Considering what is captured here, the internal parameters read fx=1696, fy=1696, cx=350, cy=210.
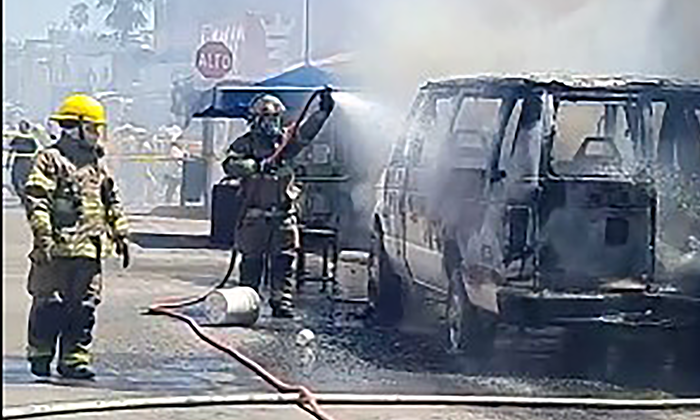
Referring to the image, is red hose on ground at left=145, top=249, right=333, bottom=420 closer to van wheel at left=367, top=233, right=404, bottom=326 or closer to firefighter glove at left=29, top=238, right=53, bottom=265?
van wheel at left=367, top=233, right=404, bottom=326

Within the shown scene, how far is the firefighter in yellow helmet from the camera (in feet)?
30.5

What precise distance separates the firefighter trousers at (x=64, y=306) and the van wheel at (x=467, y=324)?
234cm

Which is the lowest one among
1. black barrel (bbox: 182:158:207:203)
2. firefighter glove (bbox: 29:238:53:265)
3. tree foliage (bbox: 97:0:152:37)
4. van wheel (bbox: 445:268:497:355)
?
black barrel (bbox: 182:158:207:203)

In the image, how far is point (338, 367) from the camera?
409 inches

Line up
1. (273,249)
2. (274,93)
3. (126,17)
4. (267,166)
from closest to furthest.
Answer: (267,166) → (273,249) → (274,93) → (126,17)

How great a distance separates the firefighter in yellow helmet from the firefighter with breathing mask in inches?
114

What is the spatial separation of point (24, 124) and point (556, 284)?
1728cm

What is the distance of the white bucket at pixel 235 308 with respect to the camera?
1210cm

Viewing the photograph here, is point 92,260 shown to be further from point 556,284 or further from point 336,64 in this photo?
point 336,64

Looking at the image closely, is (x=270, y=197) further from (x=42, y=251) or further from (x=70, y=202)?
(x=42, y=251)

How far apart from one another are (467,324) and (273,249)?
2.45 metres

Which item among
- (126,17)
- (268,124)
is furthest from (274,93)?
(126,17)

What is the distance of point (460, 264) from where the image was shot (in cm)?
1056

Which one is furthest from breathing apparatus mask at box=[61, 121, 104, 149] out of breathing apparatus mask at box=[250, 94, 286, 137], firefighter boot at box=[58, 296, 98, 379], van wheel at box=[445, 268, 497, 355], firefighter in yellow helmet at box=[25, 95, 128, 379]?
breathing apparatus mask at box=[250, 94, 286, 137]
